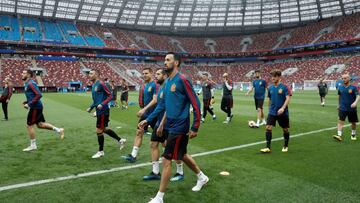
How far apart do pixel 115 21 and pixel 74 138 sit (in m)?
66.0

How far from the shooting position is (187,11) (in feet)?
224

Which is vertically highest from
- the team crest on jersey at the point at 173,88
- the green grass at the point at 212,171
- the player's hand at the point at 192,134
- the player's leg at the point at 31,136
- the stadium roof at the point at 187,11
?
the stadium roof at the point at 187,11

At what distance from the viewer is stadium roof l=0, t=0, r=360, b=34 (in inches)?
2388

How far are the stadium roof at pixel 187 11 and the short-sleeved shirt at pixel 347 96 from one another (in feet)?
192

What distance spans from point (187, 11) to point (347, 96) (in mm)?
62916

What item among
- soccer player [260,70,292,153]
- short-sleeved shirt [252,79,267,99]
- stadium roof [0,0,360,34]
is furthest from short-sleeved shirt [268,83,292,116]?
stadium roof [0,0,360,34]

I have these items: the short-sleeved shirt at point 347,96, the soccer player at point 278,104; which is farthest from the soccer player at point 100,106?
the short-sleeved shirt at point 347,96

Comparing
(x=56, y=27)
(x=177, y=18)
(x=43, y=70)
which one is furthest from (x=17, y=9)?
(x=177, y=18)

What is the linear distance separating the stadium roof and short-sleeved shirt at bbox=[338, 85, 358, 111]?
58.6 meters

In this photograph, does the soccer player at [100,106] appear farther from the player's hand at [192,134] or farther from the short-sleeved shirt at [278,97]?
the short-sleeved shirt at [278,97]

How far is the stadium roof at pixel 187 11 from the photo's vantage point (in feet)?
199

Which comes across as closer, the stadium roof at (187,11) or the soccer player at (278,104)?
the soccer player at (278,104)

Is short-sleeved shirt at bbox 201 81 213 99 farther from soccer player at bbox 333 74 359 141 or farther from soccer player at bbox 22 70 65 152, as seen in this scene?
soccer player at bbox 22 70 65 152

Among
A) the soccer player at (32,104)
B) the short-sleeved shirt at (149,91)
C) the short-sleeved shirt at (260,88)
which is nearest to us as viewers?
the short-sleeved shirt at (149,91)
